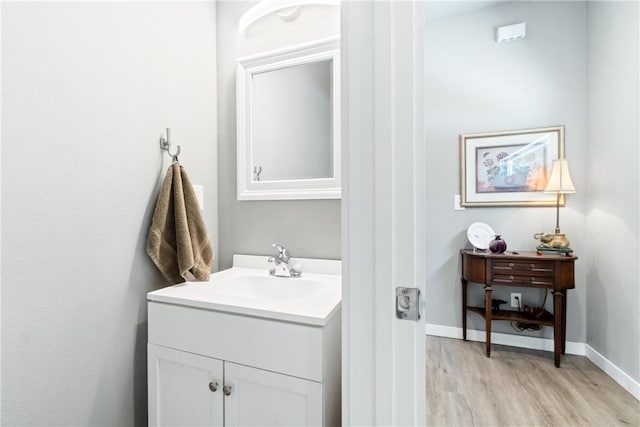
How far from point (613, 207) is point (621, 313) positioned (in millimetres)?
651

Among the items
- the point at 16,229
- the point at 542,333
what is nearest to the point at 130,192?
the point at 16,229

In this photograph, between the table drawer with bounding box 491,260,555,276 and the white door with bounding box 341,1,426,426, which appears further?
the table drawer with bounding box 491,260,555,276

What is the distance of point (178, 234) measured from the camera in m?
1.13

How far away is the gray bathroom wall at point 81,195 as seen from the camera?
2.66 feet

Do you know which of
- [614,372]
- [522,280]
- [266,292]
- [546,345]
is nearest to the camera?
[266,292]

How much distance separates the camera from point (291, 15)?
1.32 m

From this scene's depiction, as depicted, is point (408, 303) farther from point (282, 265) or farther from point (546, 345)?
point (546, 345)

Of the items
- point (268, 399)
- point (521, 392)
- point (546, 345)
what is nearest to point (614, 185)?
point (546, 345)

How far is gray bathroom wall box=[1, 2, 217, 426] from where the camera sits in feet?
2.66

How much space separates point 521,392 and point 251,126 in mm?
2110

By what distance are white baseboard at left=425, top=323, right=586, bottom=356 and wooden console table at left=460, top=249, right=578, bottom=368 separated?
99 mm

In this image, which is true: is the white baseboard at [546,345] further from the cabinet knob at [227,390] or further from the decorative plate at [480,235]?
the cabinet knob at [227,390]

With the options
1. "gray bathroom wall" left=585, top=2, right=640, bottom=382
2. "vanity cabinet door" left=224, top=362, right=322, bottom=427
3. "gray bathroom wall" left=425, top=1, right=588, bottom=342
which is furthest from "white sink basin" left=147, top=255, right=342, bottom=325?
"gray bathroom wall" left=585, top=2, right=640, bottom=382

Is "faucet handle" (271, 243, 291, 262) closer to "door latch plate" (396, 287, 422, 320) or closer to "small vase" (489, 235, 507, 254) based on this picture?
"door latch plate" (396, 287, 422, 320)
